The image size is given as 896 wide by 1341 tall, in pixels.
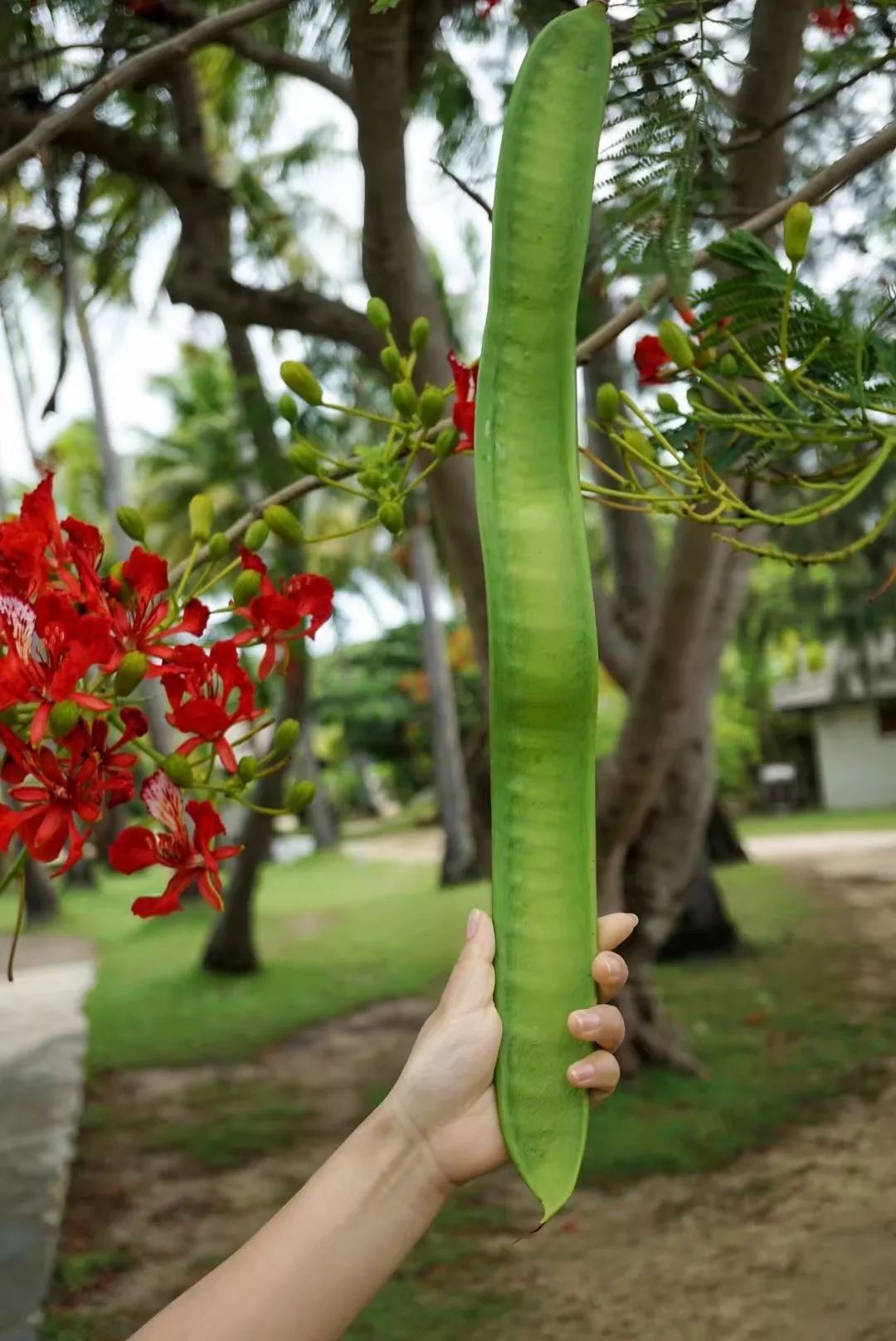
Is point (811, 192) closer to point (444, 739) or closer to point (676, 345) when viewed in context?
point (676, 345)

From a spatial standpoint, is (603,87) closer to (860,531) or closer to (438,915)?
(860,531)

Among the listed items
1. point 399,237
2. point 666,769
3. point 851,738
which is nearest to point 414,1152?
point 399,237

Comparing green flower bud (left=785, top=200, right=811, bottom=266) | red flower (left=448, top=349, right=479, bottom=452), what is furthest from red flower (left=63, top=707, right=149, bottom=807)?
green flower bud (left=785, top=200, right=811, bottom=266)

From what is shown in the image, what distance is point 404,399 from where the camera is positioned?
1.43 meters

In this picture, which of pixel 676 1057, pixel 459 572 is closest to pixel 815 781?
pixel 676 1057

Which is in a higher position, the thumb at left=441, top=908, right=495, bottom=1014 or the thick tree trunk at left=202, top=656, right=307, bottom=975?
the thumb at left=441, top=908, right=495, bottom=1014

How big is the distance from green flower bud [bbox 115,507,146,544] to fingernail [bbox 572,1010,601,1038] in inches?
27.5

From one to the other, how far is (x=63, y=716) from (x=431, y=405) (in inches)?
20.2

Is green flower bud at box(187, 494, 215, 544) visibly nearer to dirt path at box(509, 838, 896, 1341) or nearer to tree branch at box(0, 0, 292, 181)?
tree branch at box(0, 0, 292, 181)

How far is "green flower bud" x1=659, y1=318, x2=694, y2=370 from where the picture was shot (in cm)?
134

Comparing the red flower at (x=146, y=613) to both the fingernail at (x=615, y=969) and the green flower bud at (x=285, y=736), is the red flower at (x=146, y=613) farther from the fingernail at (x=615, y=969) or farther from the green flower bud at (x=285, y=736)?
the fingernail at (x=615, y=969)

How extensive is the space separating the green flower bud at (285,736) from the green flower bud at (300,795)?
1.6 inches

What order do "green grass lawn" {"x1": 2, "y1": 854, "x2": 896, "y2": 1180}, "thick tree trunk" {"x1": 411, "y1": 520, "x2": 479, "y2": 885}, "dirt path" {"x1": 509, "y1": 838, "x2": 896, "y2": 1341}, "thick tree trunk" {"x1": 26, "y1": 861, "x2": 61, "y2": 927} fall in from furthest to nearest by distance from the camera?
"thick tree trunk" {"x1": 411, "y1": 520, "x2": 479, "y2": 885}
"thick tree trunk" {"x1": 26, "y1": 861, "x2": 61, "y2": 927}
"green grass lawn" {"x1": 2, "y1": 854, "x2": 896, "y2": 1180}
"dirt path" {"x1": 509, "y1": 838, "x2": 896, "y2": 1341}

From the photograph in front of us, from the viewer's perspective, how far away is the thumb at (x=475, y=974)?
A: 3.96 feet
